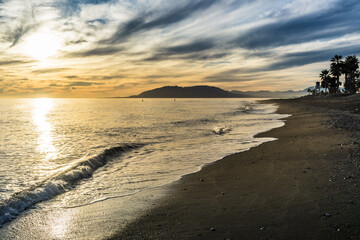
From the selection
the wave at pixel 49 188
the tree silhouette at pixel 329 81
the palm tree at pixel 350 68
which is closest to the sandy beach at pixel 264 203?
the wave at pixel 49 188

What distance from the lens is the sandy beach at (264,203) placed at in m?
5.06

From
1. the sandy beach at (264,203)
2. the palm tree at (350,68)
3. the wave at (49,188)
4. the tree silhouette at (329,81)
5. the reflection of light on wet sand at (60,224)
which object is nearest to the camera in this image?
the sandy beach at (264,203)

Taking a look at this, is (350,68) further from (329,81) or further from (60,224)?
(60,224)

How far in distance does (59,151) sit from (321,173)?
15768 millimetres

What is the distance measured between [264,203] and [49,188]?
7.37 metres

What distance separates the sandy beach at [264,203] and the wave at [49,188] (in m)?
3.87

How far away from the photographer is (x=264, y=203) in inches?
254

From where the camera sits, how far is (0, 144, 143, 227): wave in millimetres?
7098

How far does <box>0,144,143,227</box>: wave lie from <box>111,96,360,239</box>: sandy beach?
3866 mm

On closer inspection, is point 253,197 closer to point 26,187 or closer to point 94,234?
point 94,234

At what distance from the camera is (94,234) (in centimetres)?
551

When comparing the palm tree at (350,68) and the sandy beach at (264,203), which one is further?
the palm tree at (350,68)

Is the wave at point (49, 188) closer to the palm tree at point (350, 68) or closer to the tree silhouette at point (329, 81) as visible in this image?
the palm tree at point (350, 68)

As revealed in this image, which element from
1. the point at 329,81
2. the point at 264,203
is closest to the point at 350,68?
the point at 329,81
